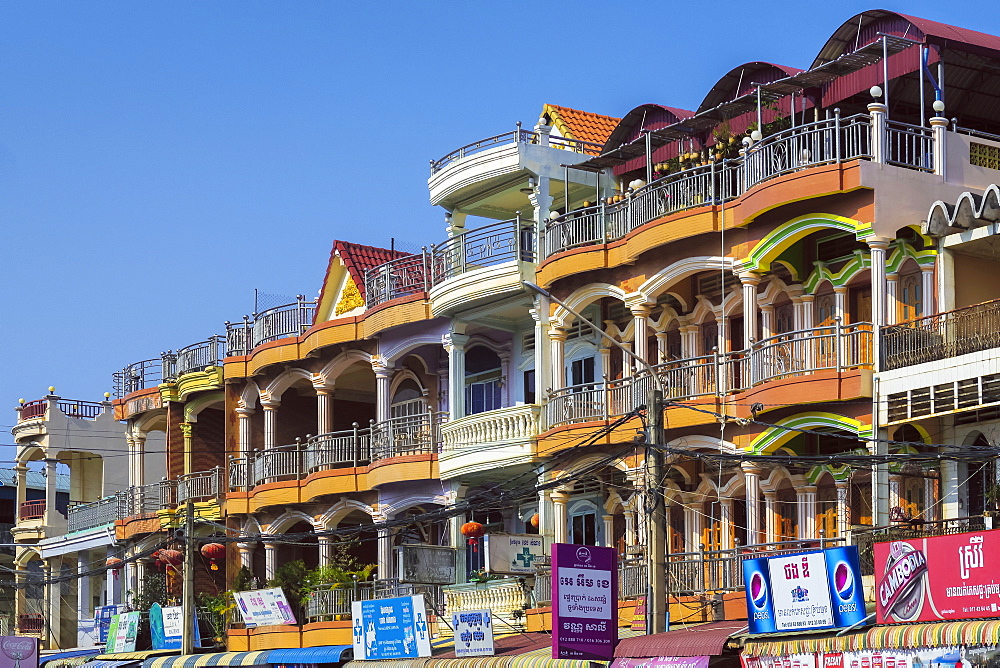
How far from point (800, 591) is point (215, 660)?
71.1 feet

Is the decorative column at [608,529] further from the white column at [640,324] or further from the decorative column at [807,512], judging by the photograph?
the decorative column at [807,512]

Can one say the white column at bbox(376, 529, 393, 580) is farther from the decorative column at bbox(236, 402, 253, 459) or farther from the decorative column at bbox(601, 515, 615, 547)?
the decorative column at bbox(236, 402, 253, 459)

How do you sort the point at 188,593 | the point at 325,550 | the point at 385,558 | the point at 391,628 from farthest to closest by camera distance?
the point at 325,550, the point at 188,593, the point at 385,558, the point at 391,628

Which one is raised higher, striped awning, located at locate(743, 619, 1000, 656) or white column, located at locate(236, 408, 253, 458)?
white column, located at locate(236, 408, 253, 458)

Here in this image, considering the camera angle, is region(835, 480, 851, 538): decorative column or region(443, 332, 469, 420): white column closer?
region(835, 480, 851, 538): decorative column

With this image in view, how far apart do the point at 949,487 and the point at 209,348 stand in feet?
88.1

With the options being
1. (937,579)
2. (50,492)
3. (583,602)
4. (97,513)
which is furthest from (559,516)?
(50,492)

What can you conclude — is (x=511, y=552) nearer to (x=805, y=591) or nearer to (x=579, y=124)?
(x=805, y=591)

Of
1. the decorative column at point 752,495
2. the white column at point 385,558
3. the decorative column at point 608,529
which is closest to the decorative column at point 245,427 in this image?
the white column at point 385,558

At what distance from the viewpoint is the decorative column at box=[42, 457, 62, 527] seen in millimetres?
58562

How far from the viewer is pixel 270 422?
159 ft

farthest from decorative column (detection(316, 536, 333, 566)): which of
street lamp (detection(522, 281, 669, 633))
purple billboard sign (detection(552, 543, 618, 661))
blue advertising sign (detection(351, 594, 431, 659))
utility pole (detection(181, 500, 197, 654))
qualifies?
street lamp (detection(522, 281, 669, 633))

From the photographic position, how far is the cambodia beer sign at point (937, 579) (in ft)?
78.6

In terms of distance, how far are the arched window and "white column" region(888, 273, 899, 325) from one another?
12.8 meters
